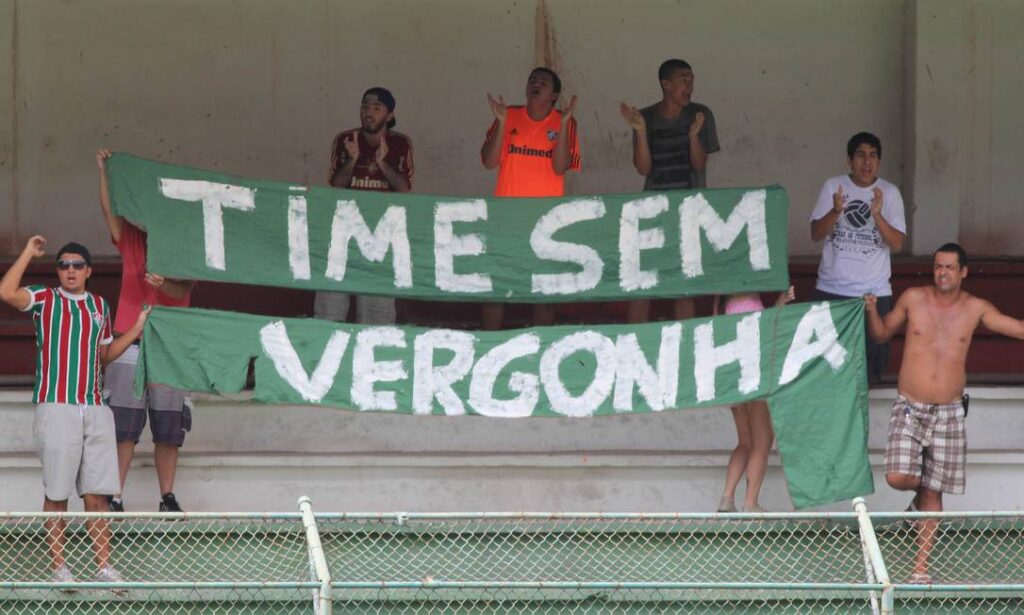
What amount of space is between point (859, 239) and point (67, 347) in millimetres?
4172

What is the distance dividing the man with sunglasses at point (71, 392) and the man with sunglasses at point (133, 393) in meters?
0.33

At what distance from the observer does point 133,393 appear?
8594mm

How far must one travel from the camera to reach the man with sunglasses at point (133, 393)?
8.63 m

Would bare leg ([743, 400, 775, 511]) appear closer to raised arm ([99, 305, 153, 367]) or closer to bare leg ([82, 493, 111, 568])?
raised arm ([99, 305, 153, 367])

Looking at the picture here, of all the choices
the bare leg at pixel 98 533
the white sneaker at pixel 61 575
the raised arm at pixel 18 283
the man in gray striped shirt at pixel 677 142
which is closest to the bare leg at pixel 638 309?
the man in gray striped shirt at pixel 677 142

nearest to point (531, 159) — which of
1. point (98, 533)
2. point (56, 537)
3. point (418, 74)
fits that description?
point (418, 74)

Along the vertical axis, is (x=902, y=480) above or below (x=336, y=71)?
below

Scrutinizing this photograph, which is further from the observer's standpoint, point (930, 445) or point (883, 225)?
point (883, 225)

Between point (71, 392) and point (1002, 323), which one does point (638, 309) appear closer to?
point (1002, 323)

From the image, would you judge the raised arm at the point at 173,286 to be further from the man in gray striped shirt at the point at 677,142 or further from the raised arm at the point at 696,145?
the raised arm at the point at 696,145

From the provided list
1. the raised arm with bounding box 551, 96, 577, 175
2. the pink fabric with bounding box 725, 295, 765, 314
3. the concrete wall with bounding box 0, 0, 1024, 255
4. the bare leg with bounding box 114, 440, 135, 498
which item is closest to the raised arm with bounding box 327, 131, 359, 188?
the raised arm with bounding box 551, 96, 577, 175

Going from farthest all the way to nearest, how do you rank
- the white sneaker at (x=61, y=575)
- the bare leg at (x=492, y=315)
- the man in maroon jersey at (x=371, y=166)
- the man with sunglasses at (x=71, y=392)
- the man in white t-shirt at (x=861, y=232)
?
1. the bare leg at (x=492, y=315)
2. the man in maroon jersey at (x=371, y=166)
3. the man in white t-shirt at (x=861, y=232)
4. the man with sunglasses at (x=71, y=392)
5. the white sneaker at (x=61, y=575)

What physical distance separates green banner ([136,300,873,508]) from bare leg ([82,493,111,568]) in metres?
0.65

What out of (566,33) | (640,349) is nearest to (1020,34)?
(566,33)
